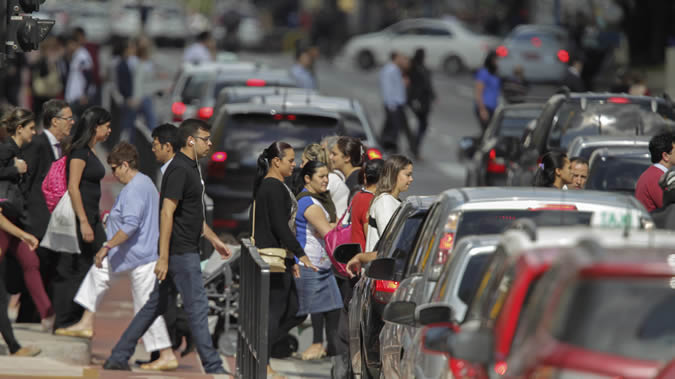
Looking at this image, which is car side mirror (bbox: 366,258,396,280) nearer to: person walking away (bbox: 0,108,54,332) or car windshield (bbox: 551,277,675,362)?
car windshield (bbox: 551,277,675,362)

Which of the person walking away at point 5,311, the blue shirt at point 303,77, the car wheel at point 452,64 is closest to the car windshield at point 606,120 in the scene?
the person walking away at point 5,311

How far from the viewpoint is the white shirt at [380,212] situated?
10.2 m

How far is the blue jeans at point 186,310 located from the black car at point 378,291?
A: 1.44m

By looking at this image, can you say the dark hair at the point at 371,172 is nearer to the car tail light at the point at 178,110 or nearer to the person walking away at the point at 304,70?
the car tail light at the point at 178,110

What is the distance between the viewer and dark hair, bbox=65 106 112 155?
11.4 m

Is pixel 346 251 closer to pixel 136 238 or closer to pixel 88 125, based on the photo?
pixel 136 238

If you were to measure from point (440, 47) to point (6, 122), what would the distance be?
38830 mm

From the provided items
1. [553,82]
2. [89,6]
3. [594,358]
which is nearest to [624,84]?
[594,358]

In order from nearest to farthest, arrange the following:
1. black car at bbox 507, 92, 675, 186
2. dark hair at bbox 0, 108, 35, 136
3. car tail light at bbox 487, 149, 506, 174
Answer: dark hair at bbox 0, 108, 35, 136 < black car at bbox 507, 92, 675, 186 < car tail light at bbox 487, 149, 506, 174

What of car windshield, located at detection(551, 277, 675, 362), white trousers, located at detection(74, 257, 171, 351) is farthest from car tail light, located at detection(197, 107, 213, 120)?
car windshield, located at detection(551, 277, 675, 362)

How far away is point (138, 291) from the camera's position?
1102cm

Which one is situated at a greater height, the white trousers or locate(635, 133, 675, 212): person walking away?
locate(635, 133, 675, 212): person walking away

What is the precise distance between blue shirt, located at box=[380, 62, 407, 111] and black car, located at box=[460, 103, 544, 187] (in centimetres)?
468

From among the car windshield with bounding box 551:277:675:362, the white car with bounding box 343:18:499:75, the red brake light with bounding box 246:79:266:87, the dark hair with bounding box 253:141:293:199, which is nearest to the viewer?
the car windshield with bounding box 551:277:675:362
